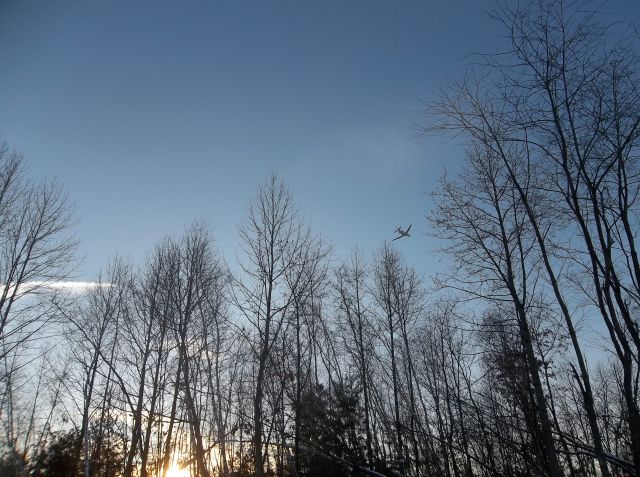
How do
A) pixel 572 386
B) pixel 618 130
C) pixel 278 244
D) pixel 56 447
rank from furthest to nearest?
pixel 572 386 < pixel 56 447 < pixel 278 244 < pixel 618 130

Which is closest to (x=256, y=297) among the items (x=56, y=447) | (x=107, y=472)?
(x=56, y=447)

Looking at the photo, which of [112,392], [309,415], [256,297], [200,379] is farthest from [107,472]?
[256,297]

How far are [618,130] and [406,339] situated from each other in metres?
13.5

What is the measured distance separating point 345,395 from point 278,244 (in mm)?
6270

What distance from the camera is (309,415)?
12.7 m

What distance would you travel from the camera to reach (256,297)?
10.4m

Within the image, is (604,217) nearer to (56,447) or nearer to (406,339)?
(406,339)

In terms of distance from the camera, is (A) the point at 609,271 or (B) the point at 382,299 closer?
(A) the point at 609,271

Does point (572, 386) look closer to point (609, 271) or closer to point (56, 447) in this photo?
point (609, 271)

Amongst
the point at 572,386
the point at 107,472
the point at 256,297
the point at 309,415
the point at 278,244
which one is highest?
the point at 278,244

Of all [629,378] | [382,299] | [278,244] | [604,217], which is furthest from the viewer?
[382,299]

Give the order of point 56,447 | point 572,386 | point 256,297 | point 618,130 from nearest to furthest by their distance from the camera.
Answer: point 618,130 < point 256,297 < point 56,447 < point 572,386

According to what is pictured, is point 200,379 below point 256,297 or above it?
below

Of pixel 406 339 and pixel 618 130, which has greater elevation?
pixel 406 339
